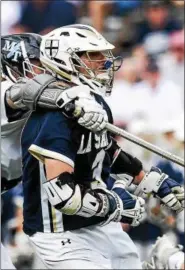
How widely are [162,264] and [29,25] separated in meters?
4.54

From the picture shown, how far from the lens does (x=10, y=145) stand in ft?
21.4

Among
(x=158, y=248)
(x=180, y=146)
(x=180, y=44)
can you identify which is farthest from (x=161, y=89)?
(x=158, y=248)

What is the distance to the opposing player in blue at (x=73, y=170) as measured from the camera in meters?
5.79

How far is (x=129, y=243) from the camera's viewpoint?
6.59m

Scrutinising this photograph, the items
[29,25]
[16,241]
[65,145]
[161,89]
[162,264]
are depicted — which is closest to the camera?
[65,145]

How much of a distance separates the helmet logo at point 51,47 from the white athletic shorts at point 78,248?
895 millimetres

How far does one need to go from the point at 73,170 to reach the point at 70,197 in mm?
193

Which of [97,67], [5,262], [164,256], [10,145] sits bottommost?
[164,256]

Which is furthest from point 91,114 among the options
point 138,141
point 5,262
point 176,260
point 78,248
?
point 176,260

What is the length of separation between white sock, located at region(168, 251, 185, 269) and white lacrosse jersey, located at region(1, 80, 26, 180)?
1215mm

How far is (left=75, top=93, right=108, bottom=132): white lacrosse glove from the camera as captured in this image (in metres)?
5.69

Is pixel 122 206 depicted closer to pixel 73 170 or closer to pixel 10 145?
pixel 73 170

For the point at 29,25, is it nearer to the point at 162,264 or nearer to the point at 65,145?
the point at 162,264

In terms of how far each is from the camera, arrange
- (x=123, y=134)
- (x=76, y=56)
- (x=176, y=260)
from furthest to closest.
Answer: (x=176, y=260) → (x=76, y=56) → (x=123, y=134)
